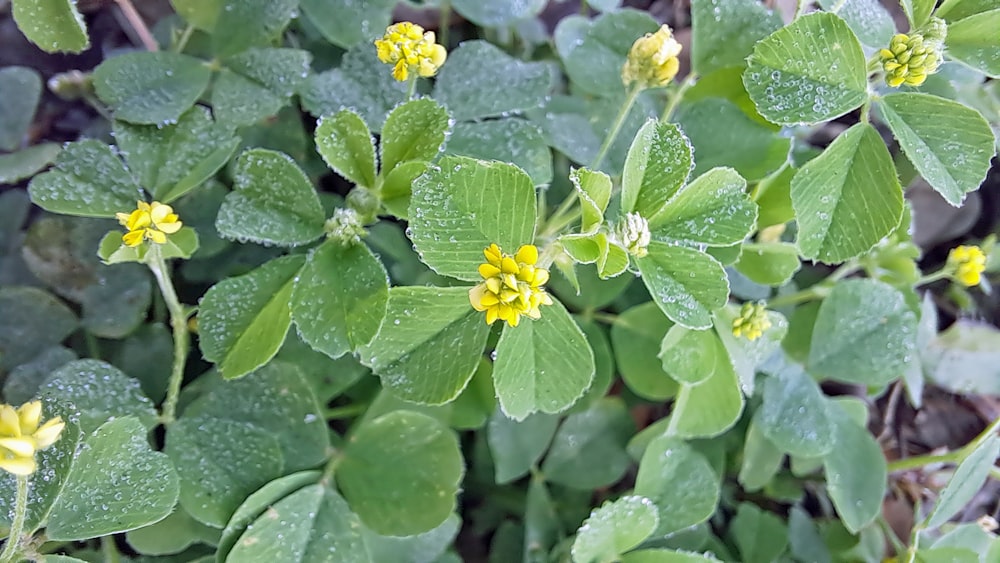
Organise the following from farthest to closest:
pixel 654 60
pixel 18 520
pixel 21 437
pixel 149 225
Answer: pixel 654 60 → pixel 149 225 → pixel 18 520 → pixel 21 437

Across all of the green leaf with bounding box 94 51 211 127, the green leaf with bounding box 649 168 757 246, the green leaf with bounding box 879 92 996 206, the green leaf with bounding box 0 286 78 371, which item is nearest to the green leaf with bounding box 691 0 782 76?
the green leaf with bounding box 879 92 996 206

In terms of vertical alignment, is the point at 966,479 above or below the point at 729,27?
below

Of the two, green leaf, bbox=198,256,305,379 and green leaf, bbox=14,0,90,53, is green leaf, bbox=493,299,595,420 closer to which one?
green leaf, bbox=198,256,305,379

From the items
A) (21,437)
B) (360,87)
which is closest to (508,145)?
(360,87)

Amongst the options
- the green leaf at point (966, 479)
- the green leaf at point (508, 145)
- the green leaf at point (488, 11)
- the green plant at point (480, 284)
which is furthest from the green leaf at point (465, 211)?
the green leaf at point (966, 479)

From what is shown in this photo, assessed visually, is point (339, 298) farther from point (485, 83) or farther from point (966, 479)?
point (966, 479)

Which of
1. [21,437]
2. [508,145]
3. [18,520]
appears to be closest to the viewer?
[21,437]
